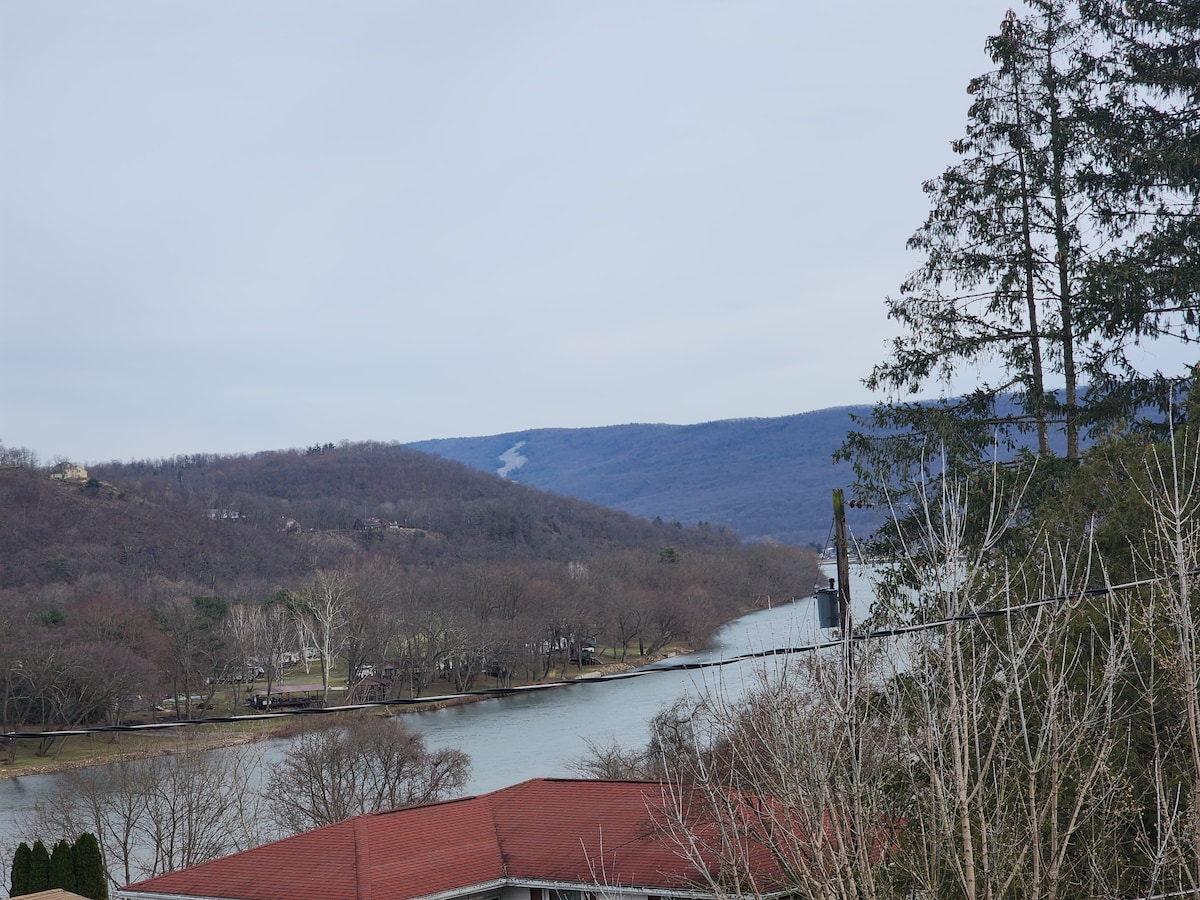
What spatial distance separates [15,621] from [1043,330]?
189 feet

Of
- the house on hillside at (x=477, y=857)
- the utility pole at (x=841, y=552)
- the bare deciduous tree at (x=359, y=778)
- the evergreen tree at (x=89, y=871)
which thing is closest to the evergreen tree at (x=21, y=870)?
the evergreen tree at (x=89, y=871)

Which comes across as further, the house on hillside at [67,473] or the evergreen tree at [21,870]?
the house on hillside at [67,473]

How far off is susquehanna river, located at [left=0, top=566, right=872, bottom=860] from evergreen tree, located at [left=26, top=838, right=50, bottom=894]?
323 inches

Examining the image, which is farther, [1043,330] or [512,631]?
[512,631]

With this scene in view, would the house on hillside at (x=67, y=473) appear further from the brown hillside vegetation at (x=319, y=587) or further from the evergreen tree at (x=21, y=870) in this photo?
the evergreen tree at (x=21, y=870)

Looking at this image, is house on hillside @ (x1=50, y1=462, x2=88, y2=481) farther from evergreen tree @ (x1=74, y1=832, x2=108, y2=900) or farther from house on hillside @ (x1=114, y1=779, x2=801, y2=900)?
house on hillside @ (x1=114, y1=779, x2=801, y2=900)

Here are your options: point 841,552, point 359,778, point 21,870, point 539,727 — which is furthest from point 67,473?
point 841,552

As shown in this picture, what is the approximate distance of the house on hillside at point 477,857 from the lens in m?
14.4

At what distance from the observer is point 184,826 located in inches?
1223

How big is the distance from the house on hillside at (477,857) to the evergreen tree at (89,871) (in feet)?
20.6

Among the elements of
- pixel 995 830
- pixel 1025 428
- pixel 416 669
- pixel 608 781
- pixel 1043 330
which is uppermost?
pixel 1043 330

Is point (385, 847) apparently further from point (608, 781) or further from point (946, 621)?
point (946, 621)

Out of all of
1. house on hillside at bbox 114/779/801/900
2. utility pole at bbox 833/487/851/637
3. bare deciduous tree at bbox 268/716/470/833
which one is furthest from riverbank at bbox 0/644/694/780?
utility pole at bbox 833/487/851/637

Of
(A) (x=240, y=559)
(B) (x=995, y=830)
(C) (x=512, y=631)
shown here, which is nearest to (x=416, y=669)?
(C) (x=512, y=631)
